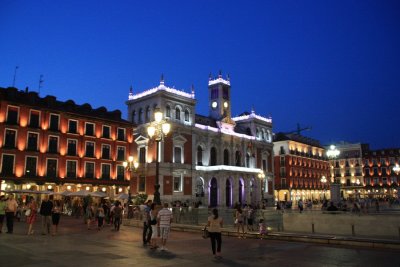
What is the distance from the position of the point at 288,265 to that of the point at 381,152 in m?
105

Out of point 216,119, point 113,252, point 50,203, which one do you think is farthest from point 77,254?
point 216,119

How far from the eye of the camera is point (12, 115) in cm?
4234

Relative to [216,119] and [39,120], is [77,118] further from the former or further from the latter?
[216,119]

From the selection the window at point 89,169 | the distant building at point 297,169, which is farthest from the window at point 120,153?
the distant building at point 297,169

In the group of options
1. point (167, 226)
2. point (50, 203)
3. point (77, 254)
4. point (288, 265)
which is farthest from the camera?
point (50, 203)

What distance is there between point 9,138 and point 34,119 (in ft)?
11.9

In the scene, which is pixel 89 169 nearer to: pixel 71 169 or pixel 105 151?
pixel 71 169

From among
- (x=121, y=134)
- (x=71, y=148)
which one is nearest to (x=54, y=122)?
(x=71, y=148)

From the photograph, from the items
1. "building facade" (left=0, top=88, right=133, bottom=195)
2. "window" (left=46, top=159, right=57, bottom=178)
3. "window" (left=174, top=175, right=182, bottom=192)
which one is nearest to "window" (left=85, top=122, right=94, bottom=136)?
"building facade" (left=0, top=88, right=133, bottom=195)

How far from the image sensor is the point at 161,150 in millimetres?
Answer: 54031

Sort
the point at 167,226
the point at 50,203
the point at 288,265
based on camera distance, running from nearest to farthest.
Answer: the point at 288,265, the point at 167,226, the point at 50,203

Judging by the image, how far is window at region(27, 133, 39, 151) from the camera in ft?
142

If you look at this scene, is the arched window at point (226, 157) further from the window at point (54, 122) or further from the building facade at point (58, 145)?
the window at point (54, 122)

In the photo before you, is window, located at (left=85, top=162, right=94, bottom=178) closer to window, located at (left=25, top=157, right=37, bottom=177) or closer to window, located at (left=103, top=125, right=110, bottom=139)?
window, located at (left=103, top=125, right=110, bottom=139)
